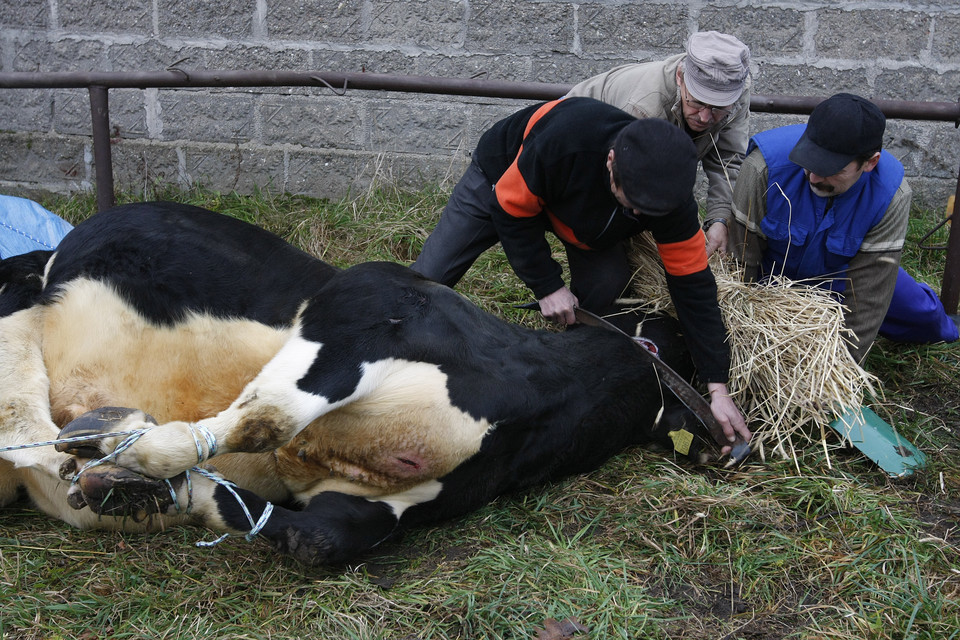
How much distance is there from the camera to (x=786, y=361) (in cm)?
319

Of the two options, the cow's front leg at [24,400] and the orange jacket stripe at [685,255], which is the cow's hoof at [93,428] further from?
the orange jacket stripe at [685,255]

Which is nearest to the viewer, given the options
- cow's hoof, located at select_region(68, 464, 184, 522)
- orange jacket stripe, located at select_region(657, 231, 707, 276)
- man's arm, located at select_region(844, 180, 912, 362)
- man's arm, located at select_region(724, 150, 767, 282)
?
cow's hoof, located at select_region(68, 464, 184, 522)

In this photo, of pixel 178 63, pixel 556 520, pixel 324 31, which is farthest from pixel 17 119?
pixel 556 520

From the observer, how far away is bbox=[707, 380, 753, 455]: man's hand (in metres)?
2.99

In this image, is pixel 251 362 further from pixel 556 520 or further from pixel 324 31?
pixel 324 31

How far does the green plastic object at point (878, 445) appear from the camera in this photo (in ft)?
9.87

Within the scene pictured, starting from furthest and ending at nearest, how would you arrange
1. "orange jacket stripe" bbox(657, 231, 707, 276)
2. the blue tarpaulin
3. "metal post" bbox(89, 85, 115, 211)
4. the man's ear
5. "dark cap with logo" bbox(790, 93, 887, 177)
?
"metal post" bbox(89, 85, 115, 211), the blue tarpaulin, the man's ear, "dark cap with logo" bbox(790, 93, 887, 177), "orange jacket stripe" bbox(657, 231, 707, 276)

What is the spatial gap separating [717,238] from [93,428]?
8.46 feet

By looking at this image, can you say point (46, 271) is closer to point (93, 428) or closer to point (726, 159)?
point (93, 428)

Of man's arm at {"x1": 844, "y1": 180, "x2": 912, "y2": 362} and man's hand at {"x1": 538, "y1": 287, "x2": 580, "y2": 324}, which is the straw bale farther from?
man's hand at {"x1": 538, "y1": 287, "x2": 580, "y2": 324}

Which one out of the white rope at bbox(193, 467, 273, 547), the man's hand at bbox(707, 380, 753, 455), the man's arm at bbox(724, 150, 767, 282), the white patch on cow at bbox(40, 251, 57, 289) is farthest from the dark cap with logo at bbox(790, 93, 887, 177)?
the white patch on cow at bbox(40, 251, 57, 289)

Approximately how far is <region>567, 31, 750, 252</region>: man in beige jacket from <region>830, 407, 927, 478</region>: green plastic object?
36.6 inches

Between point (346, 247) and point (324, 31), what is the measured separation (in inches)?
63.7

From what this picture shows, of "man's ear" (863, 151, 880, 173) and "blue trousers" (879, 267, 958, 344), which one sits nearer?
"man's ear" (863, 151, 880, 173)
